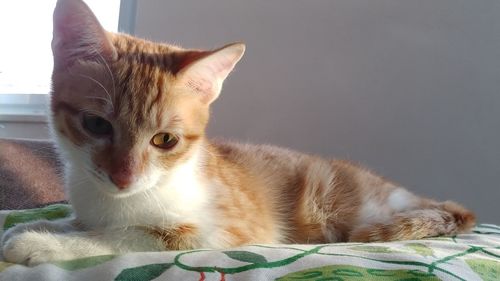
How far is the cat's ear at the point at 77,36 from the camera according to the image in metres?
1.07

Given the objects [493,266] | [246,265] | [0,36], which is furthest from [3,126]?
[493,266]

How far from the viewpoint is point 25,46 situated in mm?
2658

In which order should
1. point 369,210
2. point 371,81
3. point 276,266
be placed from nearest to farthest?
point 276,266 → point 369,210 → point 371,81

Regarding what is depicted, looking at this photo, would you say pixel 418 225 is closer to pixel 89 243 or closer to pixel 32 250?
pixel 89 243

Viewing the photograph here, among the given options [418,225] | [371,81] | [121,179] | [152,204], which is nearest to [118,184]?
[121,179]

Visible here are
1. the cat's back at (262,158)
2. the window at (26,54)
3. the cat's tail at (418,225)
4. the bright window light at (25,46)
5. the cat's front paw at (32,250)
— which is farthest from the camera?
the bright window light at (25,46)

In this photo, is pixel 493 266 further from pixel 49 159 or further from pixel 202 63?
pixel 49 159

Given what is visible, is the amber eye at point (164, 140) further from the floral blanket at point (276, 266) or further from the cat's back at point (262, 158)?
the cat's back at point (262, 158)

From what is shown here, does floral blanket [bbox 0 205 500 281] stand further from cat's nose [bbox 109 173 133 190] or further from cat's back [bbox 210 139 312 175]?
cat's back [bbox 210 139 312 175]

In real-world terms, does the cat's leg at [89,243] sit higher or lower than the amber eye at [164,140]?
lower

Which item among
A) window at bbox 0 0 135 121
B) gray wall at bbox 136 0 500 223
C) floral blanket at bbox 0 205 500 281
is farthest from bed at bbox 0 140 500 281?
window at bbox 0 0 135 121

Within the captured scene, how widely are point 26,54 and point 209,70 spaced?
1.87 meters

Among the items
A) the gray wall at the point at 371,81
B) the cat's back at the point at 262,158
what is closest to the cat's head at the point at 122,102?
the cat's back at the point at 262,158

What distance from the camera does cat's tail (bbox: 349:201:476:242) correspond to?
1330mm
